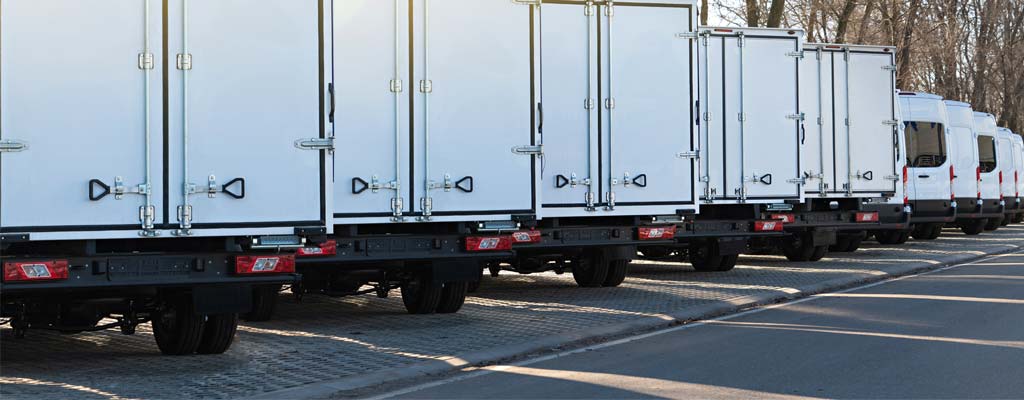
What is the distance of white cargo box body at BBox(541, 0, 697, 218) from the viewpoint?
1500cm

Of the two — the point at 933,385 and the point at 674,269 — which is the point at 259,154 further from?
the point at 674,269

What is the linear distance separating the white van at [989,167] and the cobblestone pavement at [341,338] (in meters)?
14.4

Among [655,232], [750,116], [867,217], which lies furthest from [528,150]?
[867,217]

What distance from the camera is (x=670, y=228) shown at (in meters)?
16.1

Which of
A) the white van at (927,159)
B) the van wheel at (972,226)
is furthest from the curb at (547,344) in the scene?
the van wheel at (972,226)

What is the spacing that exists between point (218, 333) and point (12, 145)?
2310mm

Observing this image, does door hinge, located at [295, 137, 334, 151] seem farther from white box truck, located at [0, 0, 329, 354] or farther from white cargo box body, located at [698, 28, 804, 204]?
white cargo box body, located at [698, 28, 804, 204]

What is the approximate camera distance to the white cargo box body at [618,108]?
1500 centimetres

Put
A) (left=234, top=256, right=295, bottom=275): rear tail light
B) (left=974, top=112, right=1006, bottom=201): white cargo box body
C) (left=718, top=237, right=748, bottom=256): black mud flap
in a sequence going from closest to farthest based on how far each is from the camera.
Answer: (left=234, top=256, right=295, bottom=275): rear tail light → (left=718, top=237, right=748, bottom=256): black mud flap → (left=974, top=112, right=1006, bottom=201): white cargo box body

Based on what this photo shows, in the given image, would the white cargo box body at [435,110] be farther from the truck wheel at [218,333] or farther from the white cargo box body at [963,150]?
the white cargo box body at [963,150]

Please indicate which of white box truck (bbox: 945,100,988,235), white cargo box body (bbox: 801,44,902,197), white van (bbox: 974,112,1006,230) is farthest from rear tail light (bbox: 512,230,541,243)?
white van (bbox: 974,112,1006,230)

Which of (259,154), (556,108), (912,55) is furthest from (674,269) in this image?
(912,55)

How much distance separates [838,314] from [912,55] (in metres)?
30.2

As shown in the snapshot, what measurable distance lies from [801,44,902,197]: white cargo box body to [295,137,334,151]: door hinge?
1208 centimetres
